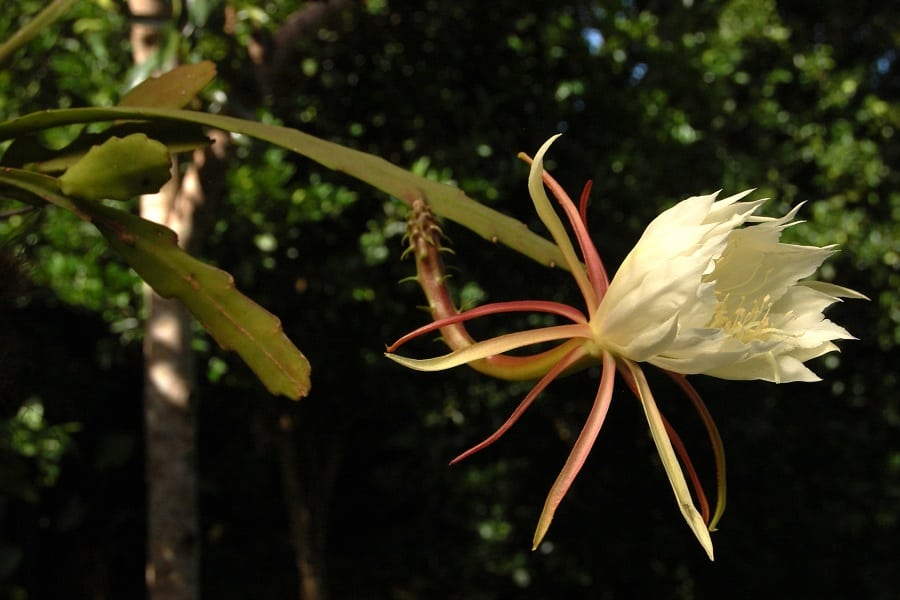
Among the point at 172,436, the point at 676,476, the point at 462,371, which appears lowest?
the point at 462,371

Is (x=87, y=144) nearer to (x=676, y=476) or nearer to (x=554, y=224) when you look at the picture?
(x=554, y=224)

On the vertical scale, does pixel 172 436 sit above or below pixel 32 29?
below

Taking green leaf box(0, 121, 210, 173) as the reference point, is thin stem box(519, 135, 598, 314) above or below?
above

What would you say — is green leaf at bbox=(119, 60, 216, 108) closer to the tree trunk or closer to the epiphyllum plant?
the epiphyllum plant

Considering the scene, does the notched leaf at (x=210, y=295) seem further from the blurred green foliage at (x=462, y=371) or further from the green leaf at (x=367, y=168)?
the blurred green foliage at (x=462, y=371)

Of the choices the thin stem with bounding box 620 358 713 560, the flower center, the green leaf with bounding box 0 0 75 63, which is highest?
the green leaf with bounding box 0 0 75 63

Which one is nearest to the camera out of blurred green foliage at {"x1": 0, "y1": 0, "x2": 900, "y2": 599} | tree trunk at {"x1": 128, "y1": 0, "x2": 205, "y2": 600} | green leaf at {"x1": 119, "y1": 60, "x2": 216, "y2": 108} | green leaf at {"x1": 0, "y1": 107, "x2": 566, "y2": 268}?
green leaf at {"x1": 0, "y1": 107, "x2": 566, "y2": 268}

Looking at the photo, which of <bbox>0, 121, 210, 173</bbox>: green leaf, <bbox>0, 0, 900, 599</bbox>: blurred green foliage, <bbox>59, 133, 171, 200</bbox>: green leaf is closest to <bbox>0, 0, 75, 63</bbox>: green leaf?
<bbox>0, 121, 210, 173</bbox>: green leaf

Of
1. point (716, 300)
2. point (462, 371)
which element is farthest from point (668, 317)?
point (462, 371)
